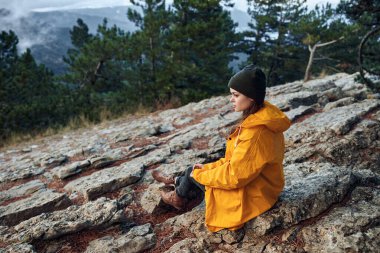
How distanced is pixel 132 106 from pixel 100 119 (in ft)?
6.55

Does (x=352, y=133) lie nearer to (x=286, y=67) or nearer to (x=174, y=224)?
(x=174, y=224)

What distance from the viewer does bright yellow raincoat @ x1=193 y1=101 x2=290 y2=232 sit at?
3.02 meters

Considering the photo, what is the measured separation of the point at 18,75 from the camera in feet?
48.9

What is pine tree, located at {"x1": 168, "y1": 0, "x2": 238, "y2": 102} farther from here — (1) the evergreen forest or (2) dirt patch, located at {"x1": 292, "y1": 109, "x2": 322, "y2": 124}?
(2) dirt patch, located at {"x1": 292, "y1": 109, "x2": 322, "y2": 124}

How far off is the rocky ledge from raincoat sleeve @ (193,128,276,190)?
2.52ft

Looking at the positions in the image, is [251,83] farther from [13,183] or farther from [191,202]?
[13,183]

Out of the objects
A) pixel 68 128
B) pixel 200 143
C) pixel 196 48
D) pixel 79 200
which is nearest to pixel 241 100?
pixel 79 200

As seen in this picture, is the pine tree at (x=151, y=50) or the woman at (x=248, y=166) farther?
the pine tree at (x=151, y=50)

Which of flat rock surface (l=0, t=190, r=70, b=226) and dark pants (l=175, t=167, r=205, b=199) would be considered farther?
flat rock surface (l=0, t=190, r=70, b=226)

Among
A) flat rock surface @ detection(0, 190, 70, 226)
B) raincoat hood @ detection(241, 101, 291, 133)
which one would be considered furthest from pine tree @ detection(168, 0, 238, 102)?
raincoat hood @ detection(241, 101, 291, 133)

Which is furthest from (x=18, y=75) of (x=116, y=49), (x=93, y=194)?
(x=93, y=194)

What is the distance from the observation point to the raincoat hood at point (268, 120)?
3020mm

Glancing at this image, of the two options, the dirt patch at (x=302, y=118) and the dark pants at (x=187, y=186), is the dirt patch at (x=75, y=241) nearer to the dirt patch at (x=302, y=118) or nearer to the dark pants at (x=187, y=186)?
the dark pants at (x=187, y=186)

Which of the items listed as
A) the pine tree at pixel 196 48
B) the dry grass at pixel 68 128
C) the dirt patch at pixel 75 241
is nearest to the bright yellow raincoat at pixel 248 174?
the dirt patch at pixel 75 241
